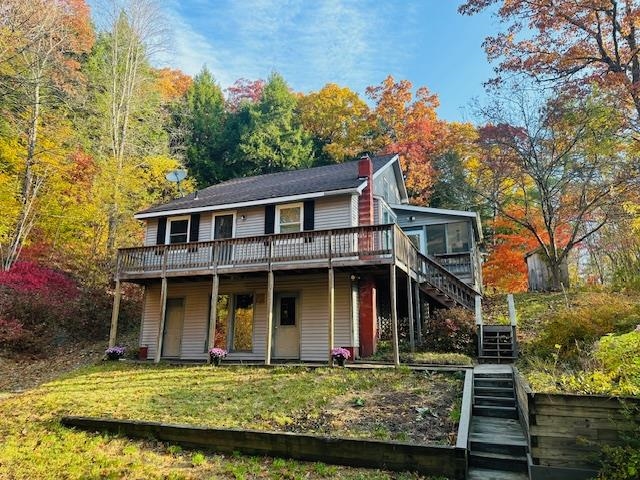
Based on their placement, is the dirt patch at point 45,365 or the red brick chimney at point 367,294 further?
the red brick chimney at point 367,294

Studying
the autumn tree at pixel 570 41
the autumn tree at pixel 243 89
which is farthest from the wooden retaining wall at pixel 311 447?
the autumn tree at pixel 243 89

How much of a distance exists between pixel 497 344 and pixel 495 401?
422 centimetres

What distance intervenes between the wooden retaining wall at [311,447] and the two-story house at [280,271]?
5.30 metres

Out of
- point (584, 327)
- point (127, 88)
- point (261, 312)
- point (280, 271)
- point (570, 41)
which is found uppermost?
point (127, 88)

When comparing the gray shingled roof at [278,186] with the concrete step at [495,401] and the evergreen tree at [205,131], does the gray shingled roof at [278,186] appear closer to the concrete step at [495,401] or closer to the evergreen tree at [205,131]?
the concrete step at [495,401]

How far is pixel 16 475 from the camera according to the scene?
6.13 meters

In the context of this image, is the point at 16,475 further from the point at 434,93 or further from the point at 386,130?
the point at 434,93

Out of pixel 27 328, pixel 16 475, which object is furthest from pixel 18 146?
pixel 16 475

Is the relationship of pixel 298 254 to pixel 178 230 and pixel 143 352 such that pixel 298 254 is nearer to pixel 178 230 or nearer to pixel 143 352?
pixel 178 230

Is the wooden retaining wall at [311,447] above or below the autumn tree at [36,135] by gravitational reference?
below

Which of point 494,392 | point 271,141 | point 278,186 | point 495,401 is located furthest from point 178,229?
point 271,141

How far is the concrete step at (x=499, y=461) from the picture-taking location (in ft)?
19.6

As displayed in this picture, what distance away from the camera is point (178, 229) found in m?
17.2

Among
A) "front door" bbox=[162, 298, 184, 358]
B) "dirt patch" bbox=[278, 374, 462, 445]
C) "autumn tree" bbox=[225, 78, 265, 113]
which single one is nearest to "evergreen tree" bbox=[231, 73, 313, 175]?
"autumn tree" bbox=[225, 78, 265, 113]
